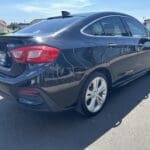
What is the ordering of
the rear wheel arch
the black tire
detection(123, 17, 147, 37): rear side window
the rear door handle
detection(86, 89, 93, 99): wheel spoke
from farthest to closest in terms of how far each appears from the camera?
the rear door handle, detection(123, 17, 147, 37): rear side window, the rear wheel arch, detection(86, 89, 93, 99): wheel spoke, the black tire

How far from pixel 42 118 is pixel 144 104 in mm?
1754

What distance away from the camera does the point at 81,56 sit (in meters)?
3.37

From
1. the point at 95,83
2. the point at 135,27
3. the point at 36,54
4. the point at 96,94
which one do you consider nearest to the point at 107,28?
the point at 95,83

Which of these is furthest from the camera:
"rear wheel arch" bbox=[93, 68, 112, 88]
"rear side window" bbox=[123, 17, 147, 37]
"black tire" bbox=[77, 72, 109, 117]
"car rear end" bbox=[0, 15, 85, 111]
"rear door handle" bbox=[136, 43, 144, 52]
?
"rear door handle" bbox=[136, 43, 144, 52]

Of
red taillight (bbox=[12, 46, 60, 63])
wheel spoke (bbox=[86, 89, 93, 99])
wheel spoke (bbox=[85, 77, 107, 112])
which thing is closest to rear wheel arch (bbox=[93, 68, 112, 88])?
Result: wheel spoke (bbox=[85, 77, 107, 112])

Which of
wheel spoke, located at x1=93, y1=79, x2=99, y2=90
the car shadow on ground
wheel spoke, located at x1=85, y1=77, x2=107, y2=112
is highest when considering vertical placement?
wheel spoke, located at x1=93, y1=79, x2=99, y2=90

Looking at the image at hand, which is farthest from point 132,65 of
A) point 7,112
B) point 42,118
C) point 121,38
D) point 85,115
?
point 7,112

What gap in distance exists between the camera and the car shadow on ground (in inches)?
123

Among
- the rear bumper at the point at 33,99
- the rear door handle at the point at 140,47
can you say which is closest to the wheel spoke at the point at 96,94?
the rear bumper at the point at 33,99

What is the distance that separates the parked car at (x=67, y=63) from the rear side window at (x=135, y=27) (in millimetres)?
380

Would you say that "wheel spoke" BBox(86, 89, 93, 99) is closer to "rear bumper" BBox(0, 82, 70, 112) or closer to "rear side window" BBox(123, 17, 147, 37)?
"rear bumper" BBox(0, 82, 70, 112)

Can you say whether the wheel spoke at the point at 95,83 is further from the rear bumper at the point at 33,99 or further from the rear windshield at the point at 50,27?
the rear windshield at the point at 50,27

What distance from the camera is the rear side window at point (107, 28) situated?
371 cm

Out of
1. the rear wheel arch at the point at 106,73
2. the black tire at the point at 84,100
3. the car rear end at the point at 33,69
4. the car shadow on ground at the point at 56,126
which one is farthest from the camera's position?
the rear wheel arch at the point at 106,73
